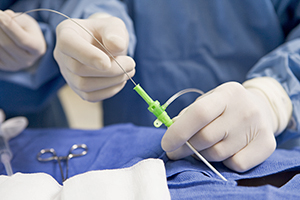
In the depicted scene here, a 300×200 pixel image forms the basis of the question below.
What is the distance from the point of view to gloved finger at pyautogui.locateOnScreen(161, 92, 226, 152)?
24.7 inches

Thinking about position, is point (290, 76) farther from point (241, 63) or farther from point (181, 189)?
point (181, 189)

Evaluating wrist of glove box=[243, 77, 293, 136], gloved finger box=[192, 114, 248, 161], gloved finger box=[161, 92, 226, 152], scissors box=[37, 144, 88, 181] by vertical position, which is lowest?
wrist of glove box=[243, 77, 293, 136]

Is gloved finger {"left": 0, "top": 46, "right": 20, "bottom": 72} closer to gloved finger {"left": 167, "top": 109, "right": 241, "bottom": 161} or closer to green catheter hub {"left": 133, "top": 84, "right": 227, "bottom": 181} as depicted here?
green catheter hub {"left": 133, "top": 84, "right": 227, "bottom": 181}

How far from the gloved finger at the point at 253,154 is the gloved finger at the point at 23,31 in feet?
2.46

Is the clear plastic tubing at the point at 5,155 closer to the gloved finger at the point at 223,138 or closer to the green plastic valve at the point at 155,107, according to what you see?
the green plastic valve at the point at 155,107

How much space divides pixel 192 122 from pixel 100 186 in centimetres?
28

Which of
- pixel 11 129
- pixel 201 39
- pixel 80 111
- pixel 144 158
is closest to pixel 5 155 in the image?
pixel 11 129

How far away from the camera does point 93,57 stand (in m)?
0.62

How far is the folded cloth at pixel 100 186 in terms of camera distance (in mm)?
464

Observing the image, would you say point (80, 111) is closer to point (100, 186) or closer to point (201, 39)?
point (201, 39)

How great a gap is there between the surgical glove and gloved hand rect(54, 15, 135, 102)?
0.78ft

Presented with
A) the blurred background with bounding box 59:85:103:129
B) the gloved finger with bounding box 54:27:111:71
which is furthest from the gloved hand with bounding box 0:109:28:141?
the blurred background with bounding box 59:85:103:129

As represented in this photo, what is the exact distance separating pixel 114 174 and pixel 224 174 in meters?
0.30

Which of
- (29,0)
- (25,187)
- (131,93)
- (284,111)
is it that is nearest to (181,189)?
(25,187)
